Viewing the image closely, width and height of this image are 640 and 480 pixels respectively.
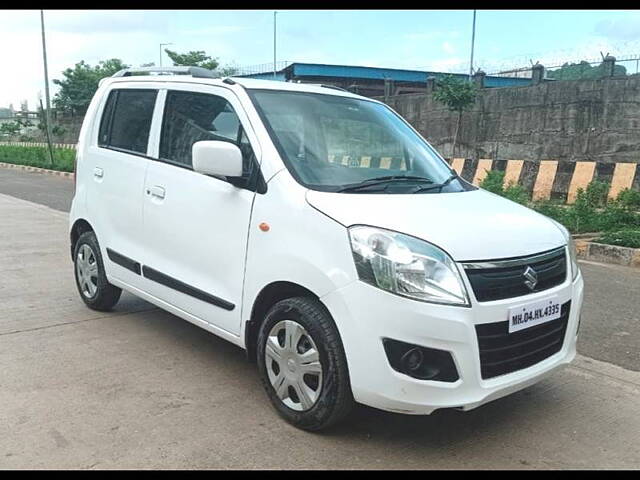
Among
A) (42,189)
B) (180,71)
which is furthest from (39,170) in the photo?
(180,71)

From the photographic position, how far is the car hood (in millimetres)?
2965

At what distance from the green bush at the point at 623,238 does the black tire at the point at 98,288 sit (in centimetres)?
577

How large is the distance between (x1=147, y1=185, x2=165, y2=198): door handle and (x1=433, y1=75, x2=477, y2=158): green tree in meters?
15.1

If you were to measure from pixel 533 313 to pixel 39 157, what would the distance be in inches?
1122

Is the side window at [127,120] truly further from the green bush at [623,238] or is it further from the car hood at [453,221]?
the green bush at [623,238]

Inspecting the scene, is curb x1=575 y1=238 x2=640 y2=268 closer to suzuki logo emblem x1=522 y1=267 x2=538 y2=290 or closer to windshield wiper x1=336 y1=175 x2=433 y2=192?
windshield wiper x1=336 y1=175 x2=433 y2=192

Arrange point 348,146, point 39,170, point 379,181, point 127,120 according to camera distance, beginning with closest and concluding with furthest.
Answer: point 379,181, point 348,146, point 127,120, point 39,170

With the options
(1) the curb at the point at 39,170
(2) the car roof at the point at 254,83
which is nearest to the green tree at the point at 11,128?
(1) the curb at the point at 39,170

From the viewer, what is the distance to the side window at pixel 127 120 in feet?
14.9

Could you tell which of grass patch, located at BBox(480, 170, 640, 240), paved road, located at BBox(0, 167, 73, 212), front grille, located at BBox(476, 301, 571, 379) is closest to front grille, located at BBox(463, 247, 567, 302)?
front grille, located at BBox(476, 301, 571, 379)

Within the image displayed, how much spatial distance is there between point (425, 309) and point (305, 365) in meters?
0.74

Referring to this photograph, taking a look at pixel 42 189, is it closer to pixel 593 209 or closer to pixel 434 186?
pixel 593 209

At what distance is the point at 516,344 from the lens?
9.98 ft

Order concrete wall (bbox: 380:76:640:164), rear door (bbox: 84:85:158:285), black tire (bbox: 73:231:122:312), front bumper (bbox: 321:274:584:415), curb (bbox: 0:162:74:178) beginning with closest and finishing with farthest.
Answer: front bumper (bbox: 321:274:584:415) → rear door (bbox: 84:85:158:285) → black tire (bbox: 73:231:122:312) → concrete wall (bbox: 380:76:640:164) → curb (bbox: 0:162:74:178)
